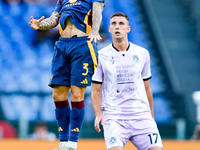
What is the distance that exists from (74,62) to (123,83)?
0.95 m

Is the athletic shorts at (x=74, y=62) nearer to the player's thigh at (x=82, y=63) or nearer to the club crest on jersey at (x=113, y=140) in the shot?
the player's thigh at (x=82, y=63)

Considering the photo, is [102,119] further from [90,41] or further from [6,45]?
[6,45]

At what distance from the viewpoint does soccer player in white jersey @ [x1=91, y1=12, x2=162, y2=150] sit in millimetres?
5000

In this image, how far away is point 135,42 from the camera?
19.3 metres

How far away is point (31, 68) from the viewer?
57.4ft

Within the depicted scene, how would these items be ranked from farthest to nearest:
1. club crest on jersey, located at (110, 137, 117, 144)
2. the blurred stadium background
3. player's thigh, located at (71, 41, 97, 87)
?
the blurred stadium background < player's thigh, located at (71, 41, 97, 87) < club crest on jersey, located at (110, 137, 117, 144)

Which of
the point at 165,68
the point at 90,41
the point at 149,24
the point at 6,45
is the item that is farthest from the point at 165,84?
the point at 90,41

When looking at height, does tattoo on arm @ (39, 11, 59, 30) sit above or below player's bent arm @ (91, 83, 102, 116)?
above

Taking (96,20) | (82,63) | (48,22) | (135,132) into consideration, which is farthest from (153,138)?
(48,22)

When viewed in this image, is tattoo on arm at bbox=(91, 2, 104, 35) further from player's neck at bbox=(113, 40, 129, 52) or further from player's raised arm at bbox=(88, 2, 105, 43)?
player's neck at bbox=(113, 40, 129, 52)

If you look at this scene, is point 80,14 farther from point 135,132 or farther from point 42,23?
point 135,132

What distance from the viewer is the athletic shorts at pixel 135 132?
4.96m

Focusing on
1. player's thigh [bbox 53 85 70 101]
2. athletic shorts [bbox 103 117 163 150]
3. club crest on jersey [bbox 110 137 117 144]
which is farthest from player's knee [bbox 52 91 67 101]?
club crest on jersey [bbox 110 137 117 144]

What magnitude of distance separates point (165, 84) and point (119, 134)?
13.3 m
